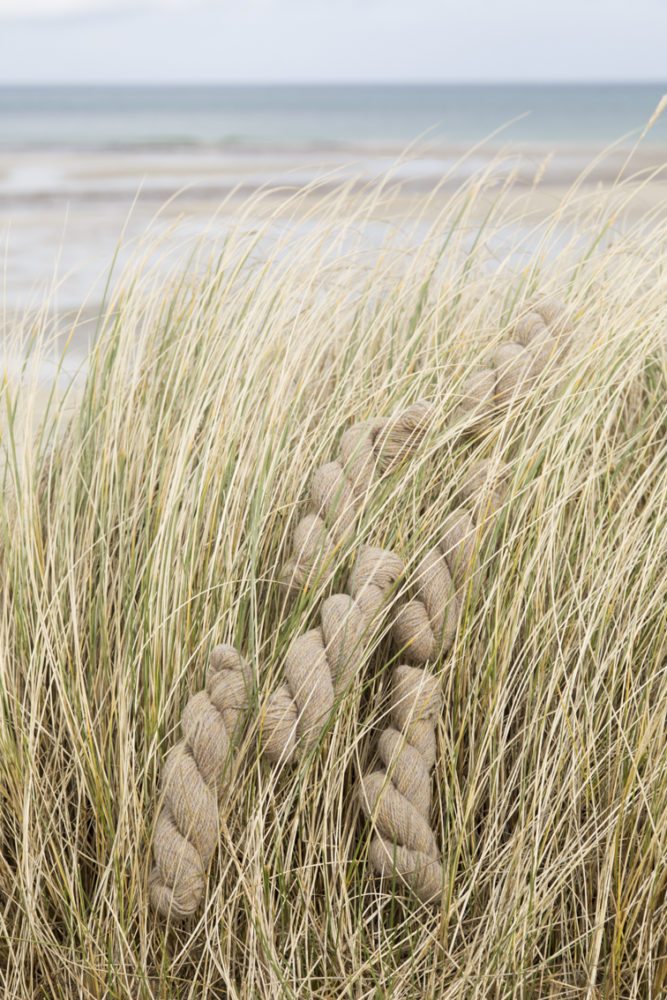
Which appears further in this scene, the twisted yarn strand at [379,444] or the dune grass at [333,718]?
the twisted yarn strand at [379,444]

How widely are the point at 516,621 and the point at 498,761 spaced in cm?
21

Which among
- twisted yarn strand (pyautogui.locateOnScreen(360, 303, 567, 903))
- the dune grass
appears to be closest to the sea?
the dune grass

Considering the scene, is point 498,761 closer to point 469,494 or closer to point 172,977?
point 469,494

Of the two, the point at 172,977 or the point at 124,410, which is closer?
the point at 172,977

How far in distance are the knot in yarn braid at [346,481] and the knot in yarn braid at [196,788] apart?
211 millimetres

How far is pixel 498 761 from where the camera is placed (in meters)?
1.57

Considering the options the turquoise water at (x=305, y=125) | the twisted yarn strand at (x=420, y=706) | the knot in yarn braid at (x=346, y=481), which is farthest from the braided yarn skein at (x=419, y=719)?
the turquoise water at (x=305, y=125)

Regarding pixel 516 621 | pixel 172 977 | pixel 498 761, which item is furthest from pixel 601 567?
pixel 172 977

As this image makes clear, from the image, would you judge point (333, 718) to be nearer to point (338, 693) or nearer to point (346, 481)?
point (338, 693)

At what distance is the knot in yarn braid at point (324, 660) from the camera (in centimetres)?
149

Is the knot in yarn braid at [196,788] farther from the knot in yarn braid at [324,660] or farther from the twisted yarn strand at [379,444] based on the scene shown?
the twisted yarn strand at [379,444]

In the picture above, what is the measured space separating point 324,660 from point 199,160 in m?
19.6

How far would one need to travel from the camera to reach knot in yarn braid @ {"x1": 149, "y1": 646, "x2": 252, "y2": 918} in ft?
4.83

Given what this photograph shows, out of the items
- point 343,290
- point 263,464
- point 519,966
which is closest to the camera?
point 519,966
